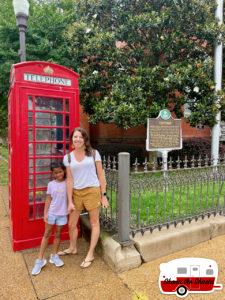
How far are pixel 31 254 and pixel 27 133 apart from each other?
1737mm

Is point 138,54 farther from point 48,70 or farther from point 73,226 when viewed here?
point 73,226

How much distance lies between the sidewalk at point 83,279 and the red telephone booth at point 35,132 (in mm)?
511

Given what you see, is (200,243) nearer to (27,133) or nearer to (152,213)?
(152,213)

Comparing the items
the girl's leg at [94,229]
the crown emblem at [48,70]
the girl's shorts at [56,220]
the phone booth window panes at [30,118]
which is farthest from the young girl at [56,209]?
the crown emblem at [48,70]

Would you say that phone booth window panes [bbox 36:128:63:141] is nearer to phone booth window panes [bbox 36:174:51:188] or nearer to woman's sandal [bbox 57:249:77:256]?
phone booth window panes [bbox 36:174:51:188]

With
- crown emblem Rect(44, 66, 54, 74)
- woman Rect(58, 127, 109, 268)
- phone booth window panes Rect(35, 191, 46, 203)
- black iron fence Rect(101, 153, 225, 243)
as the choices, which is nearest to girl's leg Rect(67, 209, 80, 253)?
woman Rect(58, 127, 109, 268)

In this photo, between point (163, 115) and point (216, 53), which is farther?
point (216, 53)

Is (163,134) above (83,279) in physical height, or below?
above

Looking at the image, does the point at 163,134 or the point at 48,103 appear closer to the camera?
the point at 48,103

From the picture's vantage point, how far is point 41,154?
4.14 metres

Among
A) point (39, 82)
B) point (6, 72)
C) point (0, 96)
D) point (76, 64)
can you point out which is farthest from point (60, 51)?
point (39, 82)

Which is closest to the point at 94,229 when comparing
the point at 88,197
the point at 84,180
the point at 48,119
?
the point at 88,197

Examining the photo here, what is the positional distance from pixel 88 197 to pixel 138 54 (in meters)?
6.64

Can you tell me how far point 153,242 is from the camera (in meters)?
3.69
